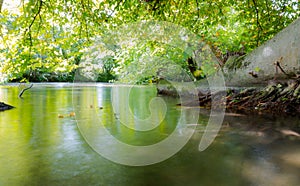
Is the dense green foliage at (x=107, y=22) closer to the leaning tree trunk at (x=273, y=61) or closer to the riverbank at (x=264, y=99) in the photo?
the leaning tree trunk at (x=273, y=61)

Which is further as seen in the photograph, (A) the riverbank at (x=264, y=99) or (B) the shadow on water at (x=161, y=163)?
(A) the riverbank at (x=264, y=99)

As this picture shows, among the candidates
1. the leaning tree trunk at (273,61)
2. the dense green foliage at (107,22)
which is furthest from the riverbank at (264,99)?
the dense green foliage at (107,22)

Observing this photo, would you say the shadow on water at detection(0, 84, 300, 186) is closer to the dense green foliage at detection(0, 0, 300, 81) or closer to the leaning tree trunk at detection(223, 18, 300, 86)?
the leaning tree trunk at detection(223, 18, 300, 86)

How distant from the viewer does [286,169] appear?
8.52 ft

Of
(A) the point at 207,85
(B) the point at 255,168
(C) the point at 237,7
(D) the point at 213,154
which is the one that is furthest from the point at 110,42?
(B) the point at 255,168

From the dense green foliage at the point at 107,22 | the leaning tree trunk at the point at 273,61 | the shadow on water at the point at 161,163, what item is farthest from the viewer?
the dense green foliage at the point at 107,22

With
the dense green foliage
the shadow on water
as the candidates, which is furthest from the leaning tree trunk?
the shadow on water

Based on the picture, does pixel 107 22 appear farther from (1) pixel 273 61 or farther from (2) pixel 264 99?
(2) pixel 264 99

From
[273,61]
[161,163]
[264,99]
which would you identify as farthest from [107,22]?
[161,163]

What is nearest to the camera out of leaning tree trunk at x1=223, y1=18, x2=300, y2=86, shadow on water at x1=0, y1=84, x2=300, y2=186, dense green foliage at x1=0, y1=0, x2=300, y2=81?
shadow on water at x1=0, y1=84, x2=300, y2=186

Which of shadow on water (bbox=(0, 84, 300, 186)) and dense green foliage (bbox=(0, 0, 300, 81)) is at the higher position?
dense green foliage (bbox=(0, 0, 300, 81))

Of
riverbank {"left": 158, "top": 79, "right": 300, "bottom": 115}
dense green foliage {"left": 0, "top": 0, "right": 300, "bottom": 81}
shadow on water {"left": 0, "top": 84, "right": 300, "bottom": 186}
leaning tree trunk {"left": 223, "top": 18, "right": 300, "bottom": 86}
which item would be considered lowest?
shadow on water {"left": 0, "top": 84, "right": 300, "bottom": 186}

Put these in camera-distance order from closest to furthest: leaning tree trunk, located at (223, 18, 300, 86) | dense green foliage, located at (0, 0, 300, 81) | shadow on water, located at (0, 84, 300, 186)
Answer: shadow on water, located at (0, 84, 300, 186) → leaning tree trunk, located at (223, 18, 300, 86) → dense green foliage, located at (0, 0, 300, 81)

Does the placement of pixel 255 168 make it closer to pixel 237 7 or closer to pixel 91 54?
pixel 237 7
